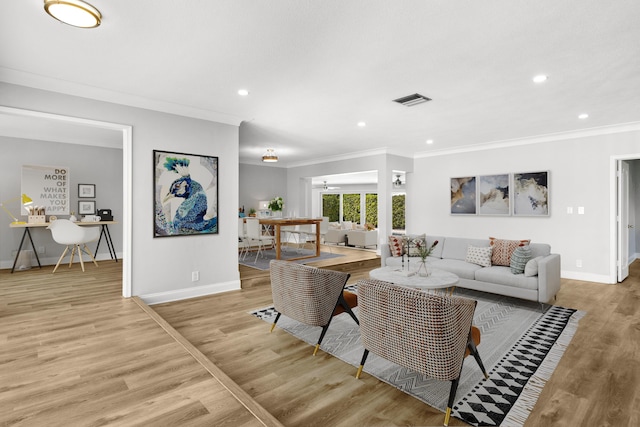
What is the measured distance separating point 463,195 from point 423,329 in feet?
18.2

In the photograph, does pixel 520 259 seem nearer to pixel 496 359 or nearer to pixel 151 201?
pixel 496 359

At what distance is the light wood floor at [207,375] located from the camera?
1.91 metres

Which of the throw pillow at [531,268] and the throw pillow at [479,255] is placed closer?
the throw pillow at [531,268]

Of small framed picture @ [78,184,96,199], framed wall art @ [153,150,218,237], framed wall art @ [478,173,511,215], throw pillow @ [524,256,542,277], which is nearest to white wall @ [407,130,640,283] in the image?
framed wall art @ [478,173,511,215]

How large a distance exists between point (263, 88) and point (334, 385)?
9.61 ft

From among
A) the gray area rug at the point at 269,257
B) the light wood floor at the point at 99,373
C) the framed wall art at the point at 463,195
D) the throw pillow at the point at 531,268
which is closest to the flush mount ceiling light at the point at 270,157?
the gray area rug at the point at 269,257

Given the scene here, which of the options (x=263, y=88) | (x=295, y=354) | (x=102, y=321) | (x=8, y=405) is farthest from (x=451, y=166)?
(x=8, y=405)

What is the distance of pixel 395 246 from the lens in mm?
5605

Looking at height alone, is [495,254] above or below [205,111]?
below

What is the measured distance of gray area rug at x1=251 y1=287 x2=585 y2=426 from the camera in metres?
2.14

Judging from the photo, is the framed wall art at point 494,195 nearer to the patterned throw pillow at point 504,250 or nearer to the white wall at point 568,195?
the white wall at point 568,195

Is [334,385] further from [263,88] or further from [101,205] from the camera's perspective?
[101,205]

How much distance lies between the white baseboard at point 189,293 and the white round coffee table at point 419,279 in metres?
2.10

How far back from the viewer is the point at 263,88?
361cm
